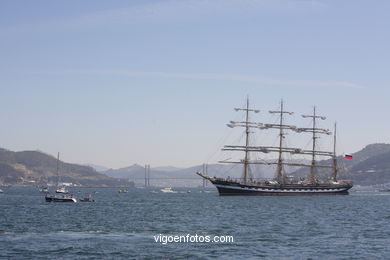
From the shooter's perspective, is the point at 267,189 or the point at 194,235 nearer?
the point at 194,235

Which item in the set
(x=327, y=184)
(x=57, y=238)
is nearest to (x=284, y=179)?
(x=327, y=184)

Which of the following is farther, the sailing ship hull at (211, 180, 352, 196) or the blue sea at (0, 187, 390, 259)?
the sailing ship hull at (211, 180, 352, 196)

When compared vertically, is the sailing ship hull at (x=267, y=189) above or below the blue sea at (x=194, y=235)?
above

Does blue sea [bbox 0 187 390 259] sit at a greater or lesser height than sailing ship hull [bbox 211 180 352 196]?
lesser

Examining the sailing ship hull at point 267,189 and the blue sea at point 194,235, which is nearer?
the blue sea at point 194,235

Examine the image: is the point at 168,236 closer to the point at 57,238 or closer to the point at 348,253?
the point at 57,238

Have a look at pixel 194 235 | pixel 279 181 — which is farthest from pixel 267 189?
pixel 194 235

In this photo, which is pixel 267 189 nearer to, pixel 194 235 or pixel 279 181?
pixel 279 181

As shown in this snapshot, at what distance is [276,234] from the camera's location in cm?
5222

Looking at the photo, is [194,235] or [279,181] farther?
[279,181]

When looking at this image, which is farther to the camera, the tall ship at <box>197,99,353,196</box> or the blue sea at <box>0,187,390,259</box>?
the tall ship at <box>197,99,353,196</box>

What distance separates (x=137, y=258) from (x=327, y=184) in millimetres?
135484

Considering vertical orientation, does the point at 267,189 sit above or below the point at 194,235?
above

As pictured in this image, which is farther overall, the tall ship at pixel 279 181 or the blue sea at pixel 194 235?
the tall ship at pixel 279 181
